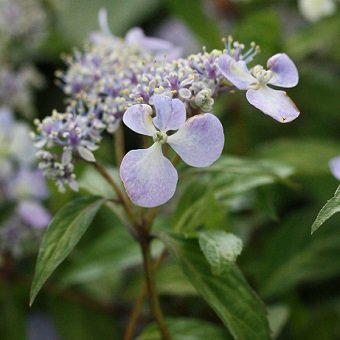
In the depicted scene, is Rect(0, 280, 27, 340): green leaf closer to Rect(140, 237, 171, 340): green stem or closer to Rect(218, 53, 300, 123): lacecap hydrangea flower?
Rect(140, 237, 171, 340): green stem

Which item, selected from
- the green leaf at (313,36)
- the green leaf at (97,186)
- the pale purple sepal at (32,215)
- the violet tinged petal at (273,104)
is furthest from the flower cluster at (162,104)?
the green leaf at (313,36)

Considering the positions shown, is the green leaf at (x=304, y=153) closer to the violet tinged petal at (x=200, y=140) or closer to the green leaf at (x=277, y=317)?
the green leaf at (x=277, y=317)

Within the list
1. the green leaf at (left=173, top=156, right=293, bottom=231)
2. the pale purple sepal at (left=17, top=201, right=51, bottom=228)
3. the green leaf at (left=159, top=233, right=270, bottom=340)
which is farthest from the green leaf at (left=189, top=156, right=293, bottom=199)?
the pale purple sepal at (left=17, top=201, right=51, bottom=228)

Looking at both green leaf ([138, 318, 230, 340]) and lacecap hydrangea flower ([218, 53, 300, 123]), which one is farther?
green leaf ([138, 318, 230, 340])

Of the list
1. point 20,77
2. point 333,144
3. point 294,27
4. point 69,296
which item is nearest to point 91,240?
point 69,296

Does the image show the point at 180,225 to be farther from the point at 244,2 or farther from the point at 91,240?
the point at 244,2

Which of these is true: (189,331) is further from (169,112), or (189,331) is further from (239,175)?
(169,112)

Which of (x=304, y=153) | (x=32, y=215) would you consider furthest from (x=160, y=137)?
(x=304, y=153)
